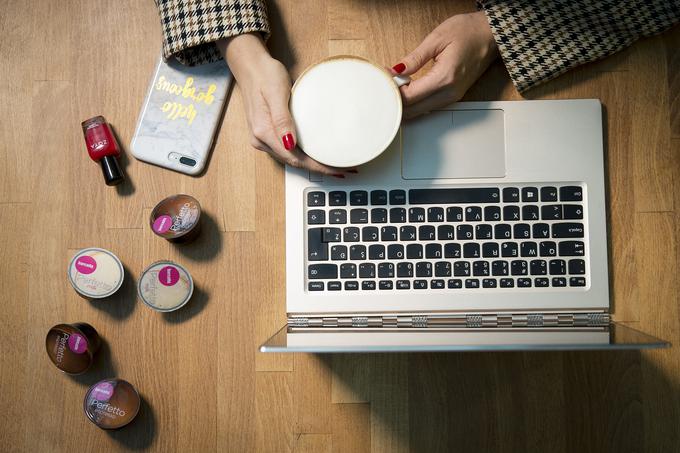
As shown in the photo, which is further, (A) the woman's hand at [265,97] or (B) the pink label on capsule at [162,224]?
(B) the pink label on capsule at [162,224]

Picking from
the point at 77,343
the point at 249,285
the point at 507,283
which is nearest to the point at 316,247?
the point at 249,285

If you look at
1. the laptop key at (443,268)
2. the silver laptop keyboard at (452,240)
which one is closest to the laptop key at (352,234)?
the silver laptop keyboard at (452,240)

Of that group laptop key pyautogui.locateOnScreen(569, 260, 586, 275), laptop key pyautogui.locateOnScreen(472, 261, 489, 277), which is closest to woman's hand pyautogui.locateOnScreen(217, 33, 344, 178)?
laptop key pyautogui.locateOnScreen(472, 261, 489, 277)

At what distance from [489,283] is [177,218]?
0.43 metres

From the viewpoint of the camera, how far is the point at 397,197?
0.70 meters

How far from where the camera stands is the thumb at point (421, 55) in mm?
704

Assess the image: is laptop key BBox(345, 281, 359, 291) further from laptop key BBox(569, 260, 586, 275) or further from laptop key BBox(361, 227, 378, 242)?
laptop key BBox(569, 260, 586, 275)

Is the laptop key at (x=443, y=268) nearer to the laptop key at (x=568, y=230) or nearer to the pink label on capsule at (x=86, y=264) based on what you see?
the laptop key at (x=568, y=230)

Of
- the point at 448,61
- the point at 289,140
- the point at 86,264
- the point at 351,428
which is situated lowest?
the point at 351,428

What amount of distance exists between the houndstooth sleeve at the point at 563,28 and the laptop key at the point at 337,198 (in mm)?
288

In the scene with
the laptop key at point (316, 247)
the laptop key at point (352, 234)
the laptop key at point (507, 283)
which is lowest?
the laptop key at point (507, 283)

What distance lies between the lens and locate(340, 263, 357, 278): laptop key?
2.28 ft

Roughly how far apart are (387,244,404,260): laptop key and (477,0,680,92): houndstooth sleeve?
0.29m

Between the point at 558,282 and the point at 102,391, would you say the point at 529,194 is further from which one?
the point at 102,391
